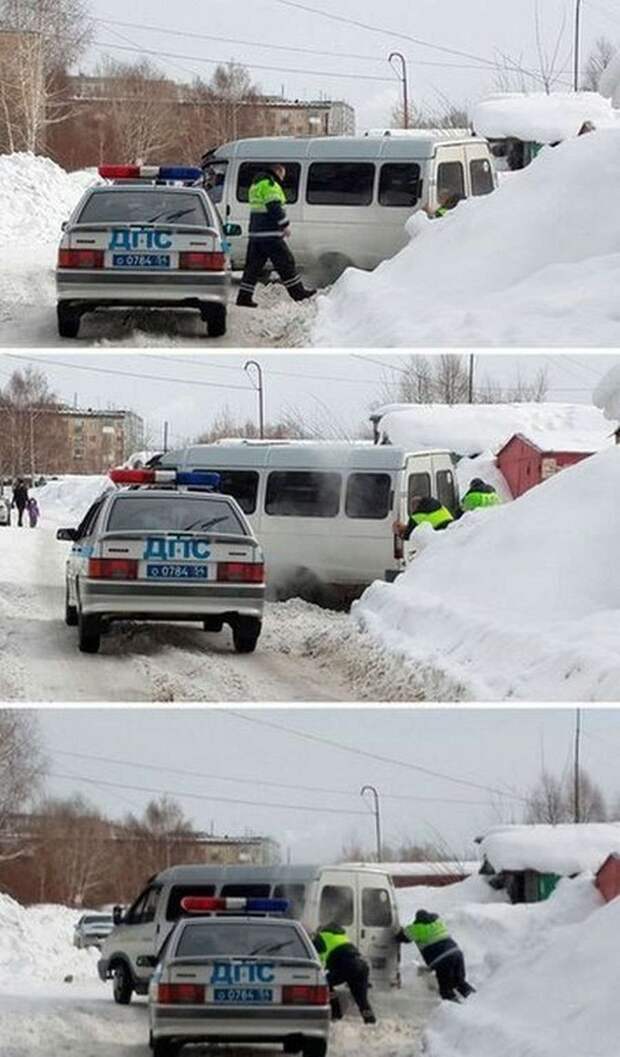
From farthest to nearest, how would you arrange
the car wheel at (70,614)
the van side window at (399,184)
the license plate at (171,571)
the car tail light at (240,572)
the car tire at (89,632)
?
the van side window at (399,184) < the car wheel at (70,614) < the car tire at (89,632) < the car tail light at (240,572) < the license plate at (171,571)

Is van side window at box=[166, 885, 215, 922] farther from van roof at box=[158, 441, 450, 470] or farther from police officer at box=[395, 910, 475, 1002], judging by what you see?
van roof at box=[158, 441, 450, 470]

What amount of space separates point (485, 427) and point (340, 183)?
16.7ft

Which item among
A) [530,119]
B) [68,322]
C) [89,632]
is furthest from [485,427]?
[530,119]

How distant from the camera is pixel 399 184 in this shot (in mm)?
28625

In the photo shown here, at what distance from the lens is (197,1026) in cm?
1664

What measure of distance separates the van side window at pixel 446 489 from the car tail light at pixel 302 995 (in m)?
10.7

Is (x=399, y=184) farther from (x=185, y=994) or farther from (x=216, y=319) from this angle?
(x=185, y=994)

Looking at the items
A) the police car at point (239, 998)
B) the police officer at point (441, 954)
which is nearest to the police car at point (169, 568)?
the police car at point (239, 998)

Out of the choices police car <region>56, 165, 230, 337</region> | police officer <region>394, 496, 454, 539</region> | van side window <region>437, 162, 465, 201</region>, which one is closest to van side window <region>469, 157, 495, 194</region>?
van side window <region>437, 162, 465, 201</region>

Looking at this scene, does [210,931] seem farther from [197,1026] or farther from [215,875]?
[215,875]

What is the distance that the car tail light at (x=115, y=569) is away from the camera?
Result: 17219 millimetres

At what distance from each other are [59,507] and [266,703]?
10.1 meters

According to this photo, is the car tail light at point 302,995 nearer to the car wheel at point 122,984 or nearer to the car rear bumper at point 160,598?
the car rear bumper at point 160,598

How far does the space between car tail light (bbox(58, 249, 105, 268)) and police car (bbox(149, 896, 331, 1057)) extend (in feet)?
20.1
